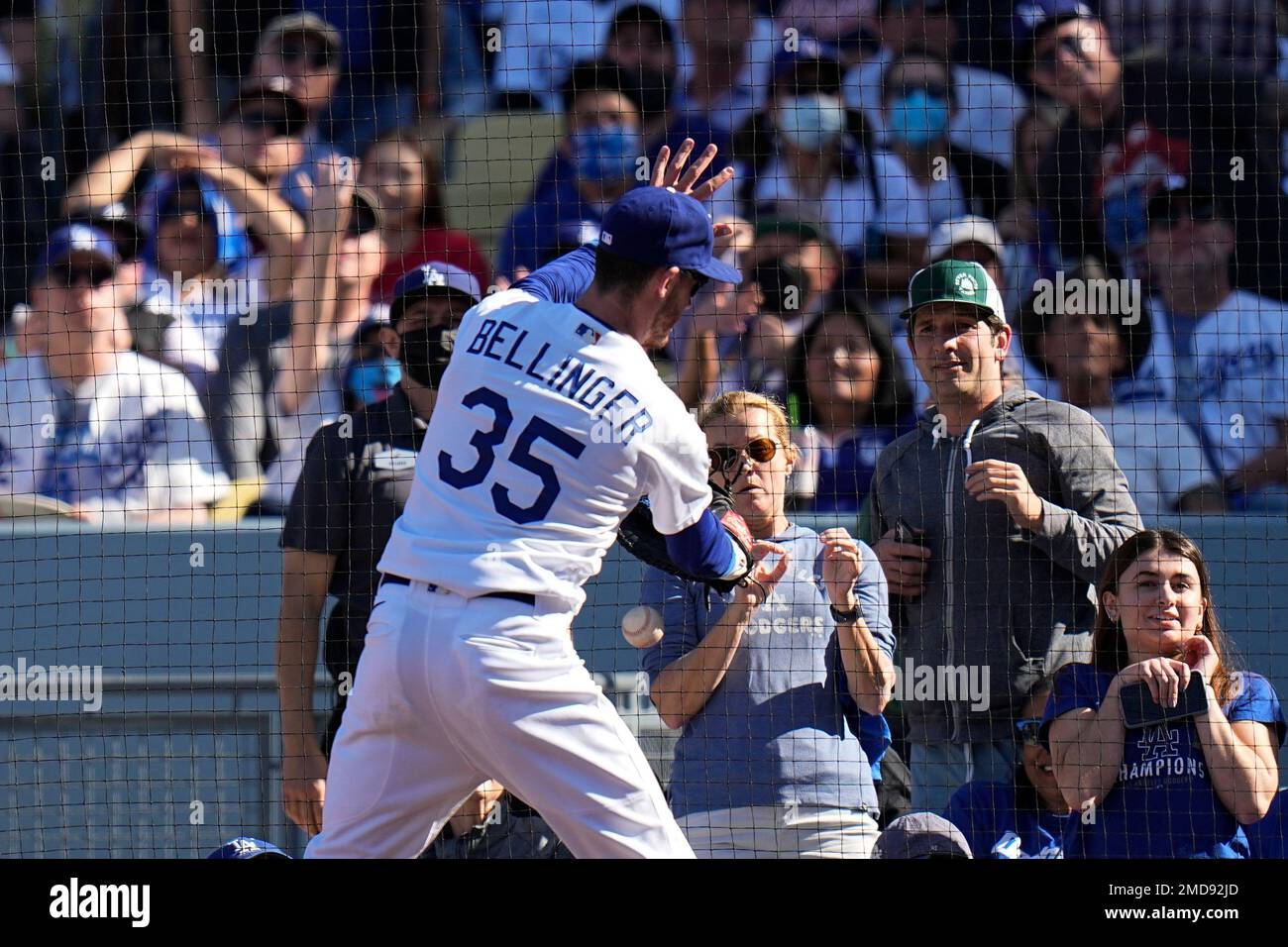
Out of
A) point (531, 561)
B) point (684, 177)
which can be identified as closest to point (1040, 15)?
point (684, 177)

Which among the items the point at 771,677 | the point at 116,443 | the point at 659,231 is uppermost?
the point at 116,443

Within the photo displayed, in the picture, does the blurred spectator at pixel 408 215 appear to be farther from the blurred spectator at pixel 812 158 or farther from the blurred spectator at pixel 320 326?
the blurred spectator at pixel 812 158

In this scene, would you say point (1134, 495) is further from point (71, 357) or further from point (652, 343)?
point (71, 357)

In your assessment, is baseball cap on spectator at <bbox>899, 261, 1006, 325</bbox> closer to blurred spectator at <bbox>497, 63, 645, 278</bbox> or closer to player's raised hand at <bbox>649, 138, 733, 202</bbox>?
player's raised hand at <bbox>649, 138, 733, 202</bbox>

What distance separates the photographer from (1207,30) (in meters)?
7.28

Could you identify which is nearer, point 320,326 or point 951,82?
point 320,326

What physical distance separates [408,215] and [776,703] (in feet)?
11.2

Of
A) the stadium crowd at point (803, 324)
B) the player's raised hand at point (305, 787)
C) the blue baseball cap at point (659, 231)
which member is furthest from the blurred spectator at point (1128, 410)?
the player's raised hand at point (305, 787)

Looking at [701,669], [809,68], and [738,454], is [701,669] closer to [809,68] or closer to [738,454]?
[738,454]

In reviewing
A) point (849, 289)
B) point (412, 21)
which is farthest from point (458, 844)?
point (412, 21)

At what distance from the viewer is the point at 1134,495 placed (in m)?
5.75

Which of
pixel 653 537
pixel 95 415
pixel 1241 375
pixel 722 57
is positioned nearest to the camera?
pixel 653 537

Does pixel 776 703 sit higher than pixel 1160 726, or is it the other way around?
pixel 776 703
